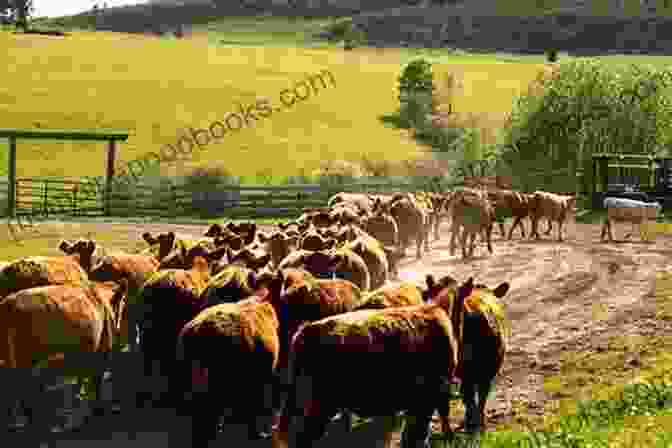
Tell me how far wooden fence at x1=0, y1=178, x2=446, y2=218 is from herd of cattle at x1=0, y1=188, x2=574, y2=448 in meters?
26.0

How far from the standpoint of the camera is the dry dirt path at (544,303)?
10719 mm

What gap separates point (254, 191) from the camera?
41.9 metres

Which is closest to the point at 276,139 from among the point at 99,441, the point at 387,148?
the point at 387,148

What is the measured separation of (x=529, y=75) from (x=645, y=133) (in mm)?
64193

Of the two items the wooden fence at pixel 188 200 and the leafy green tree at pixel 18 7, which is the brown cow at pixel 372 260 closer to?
the wooden fence at pixel 188 200

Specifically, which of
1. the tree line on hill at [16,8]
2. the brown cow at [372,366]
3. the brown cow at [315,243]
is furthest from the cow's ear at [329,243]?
the tree line on hill at [16,8]

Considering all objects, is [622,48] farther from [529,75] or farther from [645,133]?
[645,133]

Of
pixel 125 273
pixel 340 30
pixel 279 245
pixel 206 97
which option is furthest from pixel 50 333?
pixel 340 30

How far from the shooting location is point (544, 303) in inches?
642

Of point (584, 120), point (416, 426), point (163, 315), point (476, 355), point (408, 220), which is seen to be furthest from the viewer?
point (584, 120)

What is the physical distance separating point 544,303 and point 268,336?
8.09 metres

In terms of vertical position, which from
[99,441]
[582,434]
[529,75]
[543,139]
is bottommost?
[99,441]

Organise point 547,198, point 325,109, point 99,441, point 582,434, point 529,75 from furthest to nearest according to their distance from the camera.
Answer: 1. point 529,75
2. point 325,109
3. point 547,198
4. point 99,441
5. point 582,434

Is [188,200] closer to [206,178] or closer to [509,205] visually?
[206,178]
